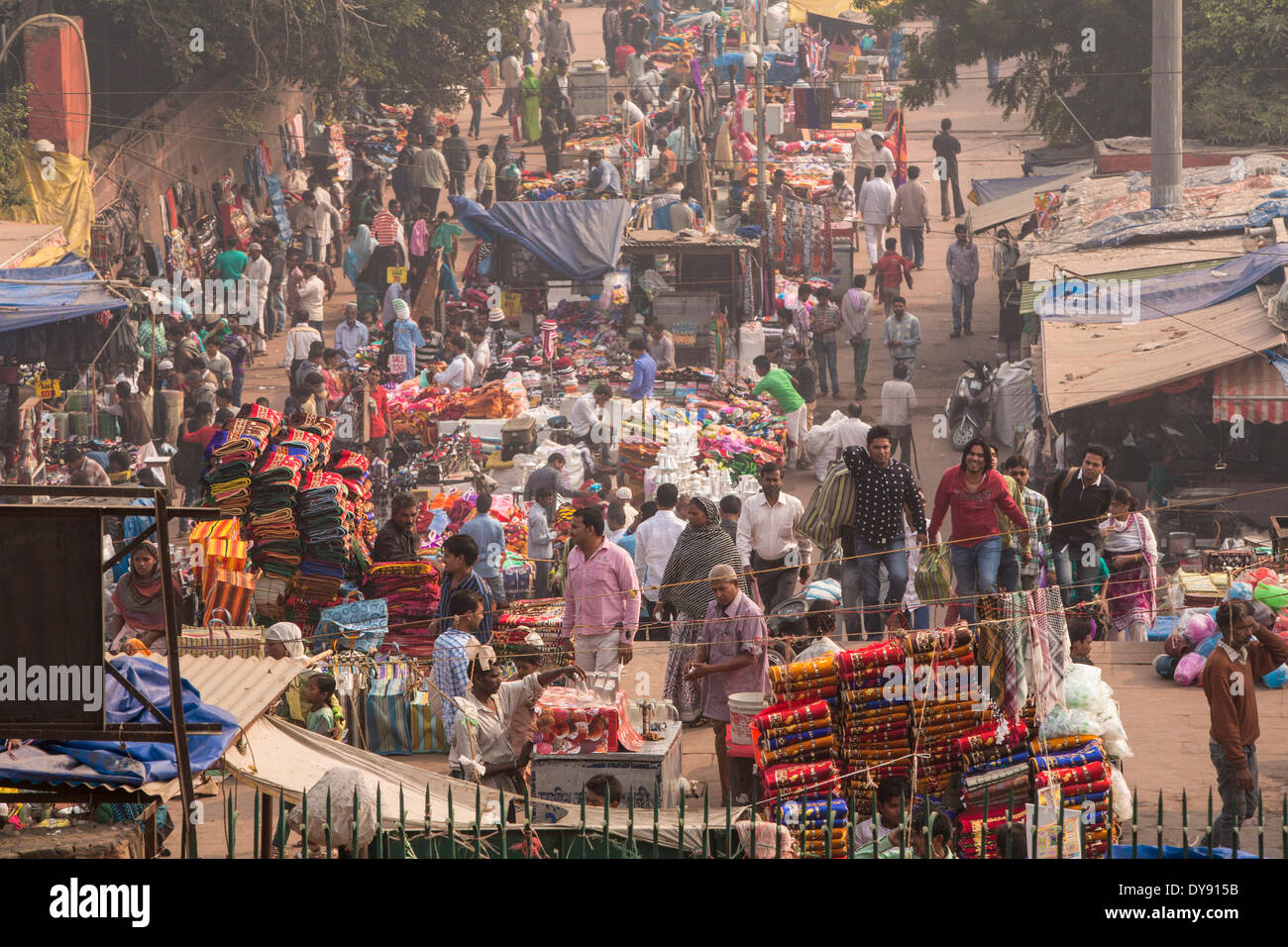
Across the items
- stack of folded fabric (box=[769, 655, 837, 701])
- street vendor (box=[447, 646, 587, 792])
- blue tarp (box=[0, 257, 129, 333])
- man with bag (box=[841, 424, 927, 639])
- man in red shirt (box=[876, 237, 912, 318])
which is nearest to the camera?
stack of folded fabric (box=[769, 655, 837, 701])

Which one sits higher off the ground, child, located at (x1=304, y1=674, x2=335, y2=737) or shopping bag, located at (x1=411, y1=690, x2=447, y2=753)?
child, located at (x1=304, y1=674, x2=335, y2=737)

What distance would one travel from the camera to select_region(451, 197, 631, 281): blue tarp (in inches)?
773

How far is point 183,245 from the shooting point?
22578mm

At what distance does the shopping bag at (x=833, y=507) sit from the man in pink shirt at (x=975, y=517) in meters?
0.53

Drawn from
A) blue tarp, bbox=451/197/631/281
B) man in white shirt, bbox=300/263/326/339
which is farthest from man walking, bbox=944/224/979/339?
man in white shirt, bbox=300/263/326/339

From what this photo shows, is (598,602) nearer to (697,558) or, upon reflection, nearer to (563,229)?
(697,558)

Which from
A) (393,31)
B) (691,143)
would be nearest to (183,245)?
(393,31)

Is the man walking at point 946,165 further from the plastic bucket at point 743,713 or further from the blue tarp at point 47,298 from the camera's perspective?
the plastic bucket at point 743,713

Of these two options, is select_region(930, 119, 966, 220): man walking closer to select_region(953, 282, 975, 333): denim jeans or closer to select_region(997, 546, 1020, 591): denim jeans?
select_region(953, 282, 975, 333): denim jeans

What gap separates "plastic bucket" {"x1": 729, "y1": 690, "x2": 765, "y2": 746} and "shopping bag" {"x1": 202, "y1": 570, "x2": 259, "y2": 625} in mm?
3833

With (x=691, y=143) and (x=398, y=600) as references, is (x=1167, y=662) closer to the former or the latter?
(x=398, y=600)

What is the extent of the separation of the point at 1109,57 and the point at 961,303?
16.5 ft

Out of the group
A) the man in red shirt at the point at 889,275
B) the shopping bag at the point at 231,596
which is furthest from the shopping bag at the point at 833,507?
the man in red shirt at the point at 889,275

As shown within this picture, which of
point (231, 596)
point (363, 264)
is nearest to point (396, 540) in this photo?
point (231, 596)
